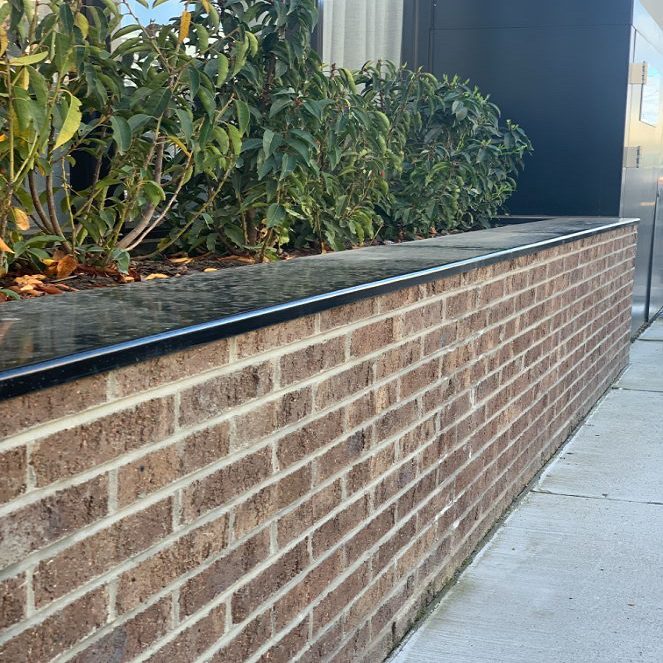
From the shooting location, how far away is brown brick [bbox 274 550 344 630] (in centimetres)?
233

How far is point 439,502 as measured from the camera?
11.2 ft

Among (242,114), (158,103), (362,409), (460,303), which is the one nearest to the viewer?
(362,409)

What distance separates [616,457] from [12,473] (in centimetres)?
417

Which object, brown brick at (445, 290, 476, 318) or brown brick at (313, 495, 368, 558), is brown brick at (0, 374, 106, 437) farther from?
brown brick at (445, 290, 476, 318)

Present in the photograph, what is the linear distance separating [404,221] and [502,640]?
9.58 ft

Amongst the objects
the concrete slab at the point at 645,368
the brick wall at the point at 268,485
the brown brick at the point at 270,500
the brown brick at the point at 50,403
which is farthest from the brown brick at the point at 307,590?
the concrete slab at the point at 645,368

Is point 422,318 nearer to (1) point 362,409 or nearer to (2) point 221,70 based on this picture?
(1) point 362,409

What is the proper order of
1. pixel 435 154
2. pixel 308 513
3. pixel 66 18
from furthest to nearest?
pixel 435 154
pixel 66 18
pixel 308 513

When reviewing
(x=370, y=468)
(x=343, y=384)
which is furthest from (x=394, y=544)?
(x=343, y=384)

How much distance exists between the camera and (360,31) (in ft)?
23.0

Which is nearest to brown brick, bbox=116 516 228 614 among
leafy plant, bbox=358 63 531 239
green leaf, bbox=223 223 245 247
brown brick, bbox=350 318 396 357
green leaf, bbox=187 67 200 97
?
brown brick, bbox=350 318 396 357

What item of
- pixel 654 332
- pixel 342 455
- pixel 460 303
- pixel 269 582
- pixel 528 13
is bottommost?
pixel 654 332

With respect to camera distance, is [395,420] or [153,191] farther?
[153,191]

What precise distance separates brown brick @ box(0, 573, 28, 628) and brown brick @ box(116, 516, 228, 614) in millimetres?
259
